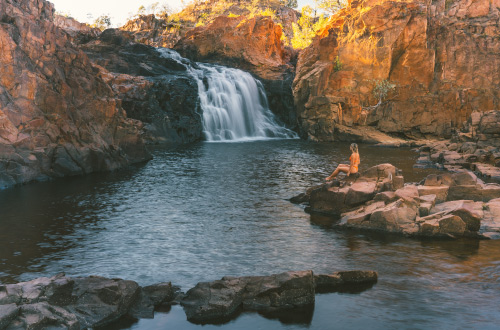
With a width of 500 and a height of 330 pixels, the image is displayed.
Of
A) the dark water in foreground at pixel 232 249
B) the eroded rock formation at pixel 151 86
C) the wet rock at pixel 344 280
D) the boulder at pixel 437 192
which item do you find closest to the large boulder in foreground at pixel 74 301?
the dark water in foreground at pixel 232 249

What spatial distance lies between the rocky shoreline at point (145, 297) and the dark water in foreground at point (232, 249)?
0.42m

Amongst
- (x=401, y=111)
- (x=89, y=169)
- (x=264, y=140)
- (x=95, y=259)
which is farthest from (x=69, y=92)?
(x=401, y=111)

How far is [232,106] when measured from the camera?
71.3 meters

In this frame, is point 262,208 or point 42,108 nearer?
point 262,208

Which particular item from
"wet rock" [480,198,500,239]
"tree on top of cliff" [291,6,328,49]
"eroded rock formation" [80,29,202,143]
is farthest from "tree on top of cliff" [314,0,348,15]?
"wet rock" [480,198,500,239]

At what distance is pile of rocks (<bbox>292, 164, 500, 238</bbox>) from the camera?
19.6m

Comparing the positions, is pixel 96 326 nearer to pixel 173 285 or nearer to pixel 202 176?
pixel 173 285

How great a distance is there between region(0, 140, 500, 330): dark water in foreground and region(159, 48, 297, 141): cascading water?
120 ft

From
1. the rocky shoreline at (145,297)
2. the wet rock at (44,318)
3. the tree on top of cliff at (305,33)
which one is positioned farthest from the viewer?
the tree on top of cliff at (305,33)

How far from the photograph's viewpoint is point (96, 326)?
38.3 feet

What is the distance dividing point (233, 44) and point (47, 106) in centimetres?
5604

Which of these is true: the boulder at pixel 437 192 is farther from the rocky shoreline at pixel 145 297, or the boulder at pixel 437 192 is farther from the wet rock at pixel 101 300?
the wet rock at pixel 101 300

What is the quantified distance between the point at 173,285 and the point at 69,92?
91.9 feet

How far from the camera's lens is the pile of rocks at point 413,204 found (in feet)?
64.2
